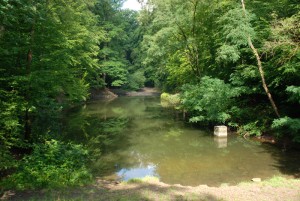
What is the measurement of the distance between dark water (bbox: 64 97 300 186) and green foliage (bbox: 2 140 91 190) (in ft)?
4.13

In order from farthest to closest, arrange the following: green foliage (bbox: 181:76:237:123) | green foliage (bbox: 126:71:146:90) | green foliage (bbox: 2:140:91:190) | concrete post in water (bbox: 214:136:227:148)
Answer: green foliage (bbox: 126:71:146:90) < green foliage (bbox: 181:76:237:123) < concrete post in water (bbox: 214:136:227:148) < green foliage (bbox: 2:140:91:190)

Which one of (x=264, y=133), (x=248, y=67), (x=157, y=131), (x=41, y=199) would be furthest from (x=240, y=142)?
(x=41, y=199)

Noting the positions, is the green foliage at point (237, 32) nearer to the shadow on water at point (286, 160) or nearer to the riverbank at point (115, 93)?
the shadow on water at point (286, 160)

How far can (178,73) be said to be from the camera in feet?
80.4

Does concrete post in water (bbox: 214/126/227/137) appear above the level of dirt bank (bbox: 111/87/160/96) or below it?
below

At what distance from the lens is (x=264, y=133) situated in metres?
14.5

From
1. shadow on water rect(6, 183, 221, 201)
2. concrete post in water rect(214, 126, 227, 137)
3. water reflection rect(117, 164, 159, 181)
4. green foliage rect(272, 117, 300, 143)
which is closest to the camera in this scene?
shadow on water rect(6, 183, 221, 201)

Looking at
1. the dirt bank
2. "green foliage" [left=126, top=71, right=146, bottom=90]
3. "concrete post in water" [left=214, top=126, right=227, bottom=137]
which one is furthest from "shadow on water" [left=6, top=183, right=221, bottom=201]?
"green foliage" [left=126, top=71, right=146, bottom=90]

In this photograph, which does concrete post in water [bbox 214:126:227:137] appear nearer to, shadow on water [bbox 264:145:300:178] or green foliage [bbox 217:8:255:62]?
shadow on water [bbox 264:145:300:178]

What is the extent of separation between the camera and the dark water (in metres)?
9.82

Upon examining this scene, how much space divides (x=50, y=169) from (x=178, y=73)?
1772 cm

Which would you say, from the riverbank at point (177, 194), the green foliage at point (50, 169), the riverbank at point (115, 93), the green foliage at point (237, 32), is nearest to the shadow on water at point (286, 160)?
the riverbank at point (177, 194)

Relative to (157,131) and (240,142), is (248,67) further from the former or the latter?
(157,131)

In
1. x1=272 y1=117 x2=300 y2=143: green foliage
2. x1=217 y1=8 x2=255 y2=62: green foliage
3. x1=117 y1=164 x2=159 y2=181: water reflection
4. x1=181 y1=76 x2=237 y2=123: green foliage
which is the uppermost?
x1=217 y1=8 x2=255 y2=62: green foliage
